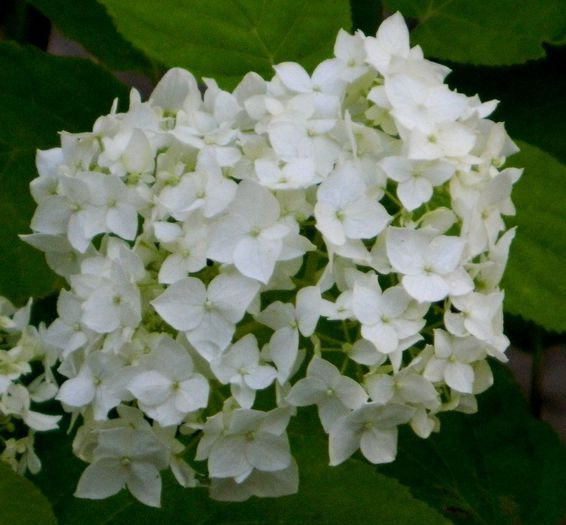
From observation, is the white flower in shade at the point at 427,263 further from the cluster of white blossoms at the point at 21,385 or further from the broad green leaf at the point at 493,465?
the broad green leaf at the point at 493,465

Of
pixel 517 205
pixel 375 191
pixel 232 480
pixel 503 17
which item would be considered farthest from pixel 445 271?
pixel 503 17

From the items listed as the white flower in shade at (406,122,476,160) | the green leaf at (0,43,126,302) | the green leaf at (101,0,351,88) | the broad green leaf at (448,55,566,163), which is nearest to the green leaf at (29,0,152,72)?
the green leaf at (0,43,126,302)

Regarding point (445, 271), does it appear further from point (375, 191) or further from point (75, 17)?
point (75, 17)

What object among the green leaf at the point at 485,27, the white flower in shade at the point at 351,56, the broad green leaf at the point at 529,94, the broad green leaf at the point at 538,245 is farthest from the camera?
the broad green leaf at the point at 529,94

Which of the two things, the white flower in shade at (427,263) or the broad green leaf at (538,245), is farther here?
the broad green leaf at (538,245)

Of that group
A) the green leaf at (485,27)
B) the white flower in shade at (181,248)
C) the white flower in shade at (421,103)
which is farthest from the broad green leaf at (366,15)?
the white flower in shade at (181,248)

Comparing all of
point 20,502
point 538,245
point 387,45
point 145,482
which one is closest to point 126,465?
point 145,482

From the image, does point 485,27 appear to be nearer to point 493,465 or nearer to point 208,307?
point 493,465
